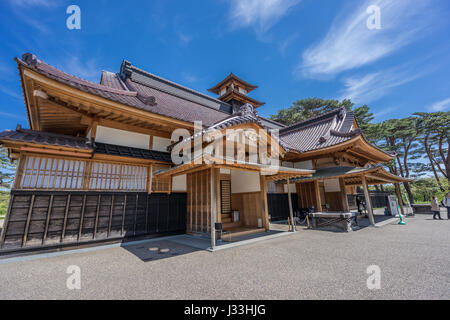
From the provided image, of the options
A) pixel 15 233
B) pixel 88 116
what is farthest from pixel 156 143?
pixel 15 233

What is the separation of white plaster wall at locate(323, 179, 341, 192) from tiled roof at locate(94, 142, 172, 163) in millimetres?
9964

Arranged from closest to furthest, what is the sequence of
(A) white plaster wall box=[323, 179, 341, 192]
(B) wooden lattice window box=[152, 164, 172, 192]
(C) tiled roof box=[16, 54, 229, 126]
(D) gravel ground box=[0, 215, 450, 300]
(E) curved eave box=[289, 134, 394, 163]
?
(D) gravel ground box=[0, 215, 450, 300] < (C) tiled roof box=[16, 54, 229, 126] < (B) wooden lattice window box=[152, 164, 172, 192] < (E) curved eave box=[289, 134, 394, 163] < (A) white plaster wall box=[323, 179, 341, 192]

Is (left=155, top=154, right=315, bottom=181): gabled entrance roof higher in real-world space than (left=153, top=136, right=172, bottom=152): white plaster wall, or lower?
lower

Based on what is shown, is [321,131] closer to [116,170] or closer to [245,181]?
[245,181]

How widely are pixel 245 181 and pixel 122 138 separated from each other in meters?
5.71

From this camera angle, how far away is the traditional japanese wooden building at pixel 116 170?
5.07 m

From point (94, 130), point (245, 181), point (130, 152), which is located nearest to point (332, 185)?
point (245, 181)

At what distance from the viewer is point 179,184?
785 centimetres

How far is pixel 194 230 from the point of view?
721 cm

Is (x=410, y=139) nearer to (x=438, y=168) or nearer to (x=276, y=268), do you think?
(x=438, y=168)

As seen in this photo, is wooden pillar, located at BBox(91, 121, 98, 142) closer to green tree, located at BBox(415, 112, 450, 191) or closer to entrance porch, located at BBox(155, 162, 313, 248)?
entrance porch, located at BBox(155, 162, 313, 248)

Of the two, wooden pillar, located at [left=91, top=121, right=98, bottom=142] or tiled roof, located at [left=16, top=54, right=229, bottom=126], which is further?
wooden pillar, located at [left=91, top=121, right=98, bottom=142]

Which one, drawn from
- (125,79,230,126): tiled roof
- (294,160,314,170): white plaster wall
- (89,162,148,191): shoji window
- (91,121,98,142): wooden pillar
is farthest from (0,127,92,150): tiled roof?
(294,160,314,170): white plaster wall

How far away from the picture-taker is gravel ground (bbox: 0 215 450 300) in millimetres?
2830
